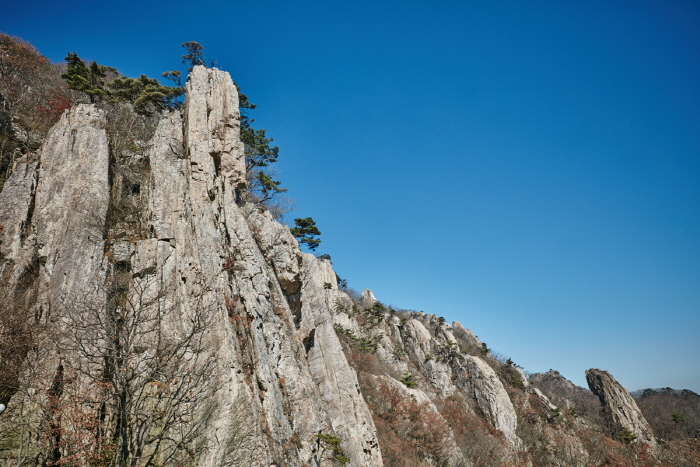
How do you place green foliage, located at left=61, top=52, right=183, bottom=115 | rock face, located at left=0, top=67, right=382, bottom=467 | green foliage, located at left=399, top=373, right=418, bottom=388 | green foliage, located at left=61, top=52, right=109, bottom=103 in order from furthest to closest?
1. green foliage, located at left=399, top=373, right=418, bottom=388
2. green foliage, located at left=61, top=52, right=183, bottom=115
3. green foliage, located at left=61, top=52, right=109, bottom=103
4. rock face, located at left=0, top=67, right=382, bottom=467

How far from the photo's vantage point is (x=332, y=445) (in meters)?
16.2

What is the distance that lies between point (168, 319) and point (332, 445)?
30.1 feet

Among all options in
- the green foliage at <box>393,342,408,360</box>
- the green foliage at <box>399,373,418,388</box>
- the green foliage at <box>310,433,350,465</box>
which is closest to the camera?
the green foliage at <box>310,433,350,465</box>

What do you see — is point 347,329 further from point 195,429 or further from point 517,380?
point 195,429

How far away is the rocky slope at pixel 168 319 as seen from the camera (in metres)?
11.2

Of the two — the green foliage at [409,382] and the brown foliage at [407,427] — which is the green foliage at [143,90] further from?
the green foliage at [409,382]

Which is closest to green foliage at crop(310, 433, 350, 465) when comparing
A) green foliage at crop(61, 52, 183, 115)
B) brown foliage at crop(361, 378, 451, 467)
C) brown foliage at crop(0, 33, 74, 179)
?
brown foliage at crop(361, 378, 451, 467)

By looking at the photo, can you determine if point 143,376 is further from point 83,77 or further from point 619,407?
point 619,407

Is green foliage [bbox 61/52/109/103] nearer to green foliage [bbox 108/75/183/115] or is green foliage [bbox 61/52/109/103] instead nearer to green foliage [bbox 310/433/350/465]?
green foliage [bbox 108/75/183/115]

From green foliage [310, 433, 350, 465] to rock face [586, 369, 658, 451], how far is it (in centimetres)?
4265

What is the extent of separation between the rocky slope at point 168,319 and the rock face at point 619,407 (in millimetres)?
29629

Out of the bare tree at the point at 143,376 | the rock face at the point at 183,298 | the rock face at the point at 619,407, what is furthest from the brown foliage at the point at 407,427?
the rock face at the point at 619,407

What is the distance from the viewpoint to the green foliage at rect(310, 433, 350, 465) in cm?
1573

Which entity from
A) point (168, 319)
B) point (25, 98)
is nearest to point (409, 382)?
point (168, 319)
